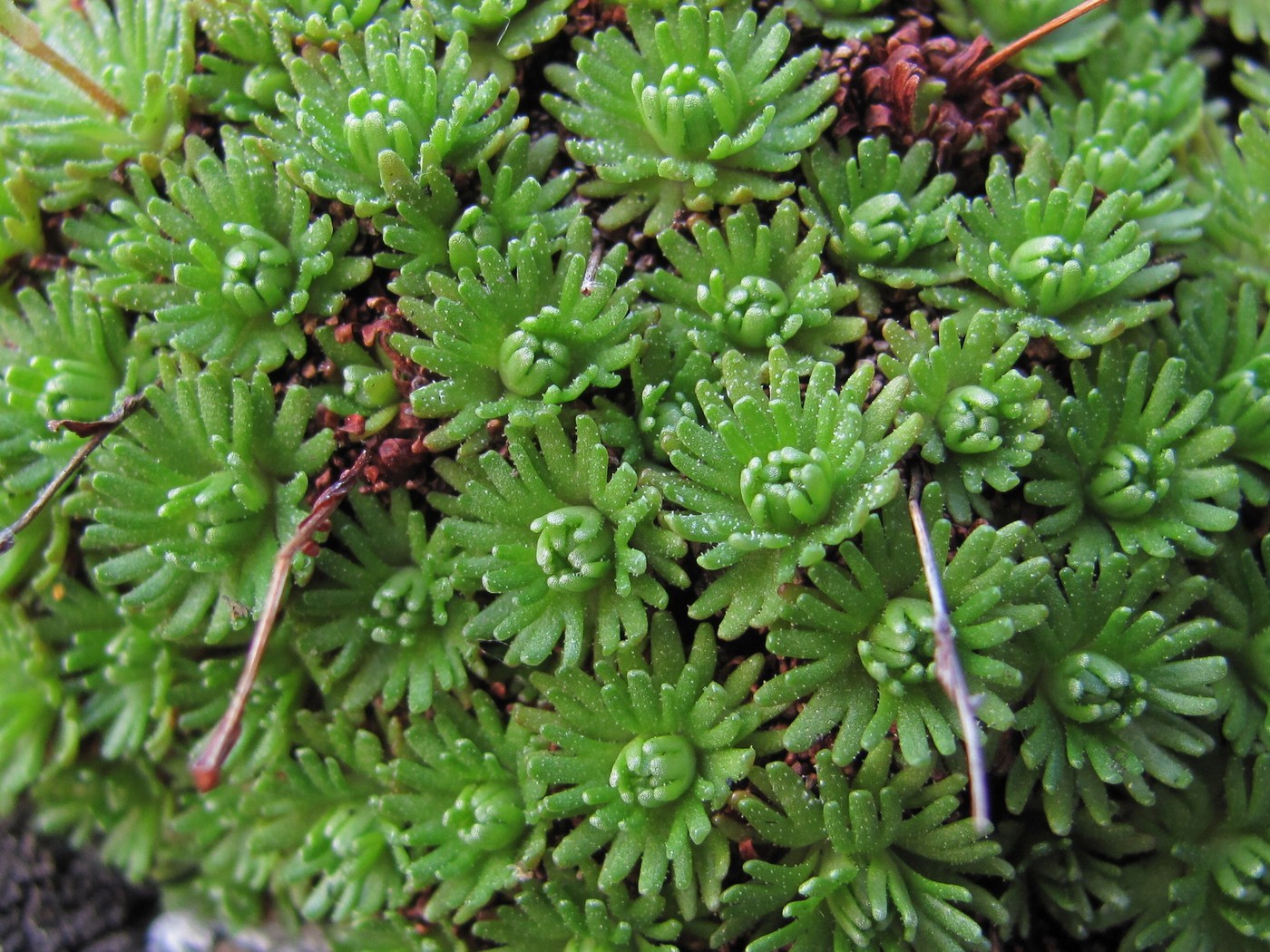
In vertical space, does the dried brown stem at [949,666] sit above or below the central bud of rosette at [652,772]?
above

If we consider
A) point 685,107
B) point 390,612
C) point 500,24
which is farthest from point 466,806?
point 500,24

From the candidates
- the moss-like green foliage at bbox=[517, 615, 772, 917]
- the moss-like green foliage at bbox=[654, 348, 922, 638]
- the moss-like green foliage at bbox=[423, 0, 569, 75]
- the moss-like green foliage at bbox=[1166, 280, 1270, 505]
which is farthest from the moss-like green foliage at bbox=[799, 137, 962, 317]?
the moss-like green foliage at bbox=[517, 615, 772, 917]

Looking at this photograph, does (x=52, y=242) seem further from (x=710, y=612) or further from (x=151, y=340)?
(x=710, y=612)

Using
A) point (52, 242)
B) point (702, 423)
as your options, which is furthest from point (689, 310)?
point (52, 242)

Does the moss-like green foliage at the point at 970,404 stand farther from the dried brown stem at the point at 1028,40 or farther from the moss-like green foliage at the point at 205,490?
the moss-like green foliage at the point at 205,490

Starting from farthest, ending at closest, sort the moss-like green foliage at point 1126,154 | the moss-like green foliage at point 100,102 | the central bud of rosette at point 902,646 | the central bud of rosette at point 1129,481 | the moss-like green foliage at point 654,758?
the moss-like green foliage at point 100,102, the moss-like green foliage at point 1126,154, the central bud of rosette at point 1129,481, the moss-like green foliage at point 654,758, the central bud of rosette at point 902,646

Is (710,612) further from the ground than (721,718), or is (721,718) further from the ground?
(710,612)

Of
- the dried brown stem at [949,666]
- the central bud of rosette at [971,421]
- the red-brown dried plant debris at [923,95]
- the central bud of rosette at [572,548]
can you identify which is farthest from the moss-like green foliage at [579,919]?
the red-brown dried plant debris at [923,95]
